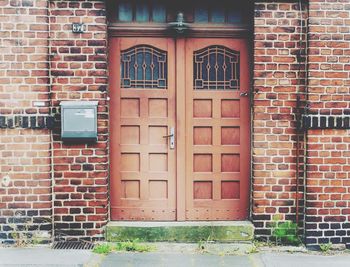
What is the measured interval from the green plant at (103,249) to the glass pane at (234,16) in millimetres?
3236

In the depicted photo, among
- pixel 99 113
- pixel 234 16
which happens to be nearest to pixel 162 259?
pixel 99 113

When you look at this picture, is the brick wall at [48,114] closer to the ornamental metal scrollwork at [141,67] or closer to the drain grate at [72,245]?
the drain grate at [72,245]

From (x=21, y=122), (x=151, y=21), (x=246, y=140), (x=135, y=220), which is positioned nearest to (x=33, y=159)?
(x=21, y=122)

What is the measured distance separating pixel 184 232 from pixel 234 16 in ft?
9.39

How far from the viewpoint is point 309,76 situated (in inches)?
244

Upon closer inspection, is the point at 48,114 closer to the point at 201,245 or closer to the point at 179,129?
the point at 179,129

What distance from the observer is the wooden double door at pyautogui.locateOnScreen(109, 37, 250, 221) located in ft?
21.6

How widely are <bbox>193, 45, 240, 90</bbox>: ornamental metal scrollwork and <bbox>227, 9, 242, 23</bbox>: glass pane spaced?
0.37 m

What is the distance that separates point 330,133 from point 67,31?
11.3 ft

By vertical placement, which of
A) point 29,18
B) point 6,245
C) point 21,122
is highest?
point 29,18

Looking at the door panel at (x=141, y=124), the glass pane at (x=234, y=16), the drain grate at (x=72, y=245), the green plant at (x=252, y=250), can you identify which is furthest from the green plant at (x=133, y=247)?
the glass pane at (x=234, y=16)

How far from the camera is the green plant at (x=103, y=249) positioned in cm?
607

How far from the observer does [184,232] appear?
649 cm

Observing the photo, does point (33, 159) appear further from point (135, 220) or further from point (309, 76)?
point (309, 76)
